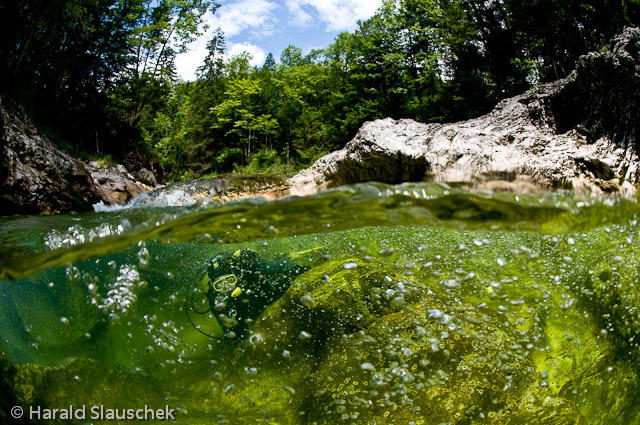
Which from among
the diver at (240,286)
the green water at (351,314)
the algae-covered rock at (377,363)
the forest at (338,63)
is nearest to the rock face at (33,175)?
the forest at (338,63)

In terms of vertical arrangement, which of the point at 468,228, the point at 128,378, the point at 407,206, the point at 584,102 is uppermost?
the point at 584,102

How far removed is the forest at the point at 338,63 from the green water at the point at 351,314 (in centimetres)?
903

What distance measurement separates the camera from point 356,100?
2361 cm

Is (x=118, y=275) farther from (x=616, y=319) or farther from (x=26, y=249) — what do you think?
(x=616, y=319)

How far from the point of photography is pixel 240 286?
5.32 m

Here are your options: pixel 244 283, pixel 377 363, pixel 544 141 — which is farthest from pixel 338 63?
pixel 377 363

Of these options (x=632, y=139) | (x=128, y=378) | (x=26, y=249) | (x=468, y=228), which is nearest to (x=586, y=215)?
(x=468, y=228)

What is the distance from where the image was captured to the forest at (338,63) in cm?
1366

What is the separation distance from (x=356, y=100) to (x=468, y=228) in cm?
2001

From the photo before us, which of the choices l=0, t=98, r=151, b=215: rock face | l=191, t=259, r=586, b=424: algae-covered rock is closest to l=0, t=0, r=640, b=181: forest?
l=0, t=98, r=151, b=215: rock face

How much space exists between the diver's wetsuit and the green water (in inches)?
6.8

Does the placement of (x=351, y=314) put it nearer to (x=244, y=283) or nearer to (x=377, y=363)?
Answer: (x=377, y=363)

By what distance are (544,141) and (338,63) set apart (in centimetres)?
2154

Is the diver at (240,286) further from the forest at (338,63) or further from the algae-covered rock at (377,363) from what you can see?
the forest at (338,63)
